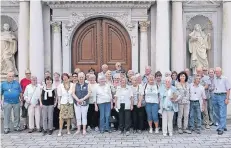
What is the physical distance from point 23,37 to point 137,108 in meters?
4.78

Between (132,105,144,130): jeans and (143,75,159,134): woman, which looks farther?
(132,105,144,130): jeans

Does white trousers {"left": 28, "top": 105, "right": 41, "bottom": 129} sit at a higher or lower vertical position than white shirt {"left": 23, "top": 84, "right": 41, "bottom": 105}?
lower

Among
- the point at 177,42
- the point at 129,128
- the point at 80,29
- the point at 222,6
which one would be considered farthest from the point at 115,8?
the point at 129,128

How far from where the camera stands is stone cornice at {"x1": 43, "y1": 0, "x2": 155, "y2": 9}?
39.3 ft

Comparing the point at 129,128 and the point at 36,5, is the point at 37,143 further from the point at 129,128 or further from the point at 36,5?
the point at 36,5

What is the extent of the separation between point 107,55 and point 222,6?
4.20 m

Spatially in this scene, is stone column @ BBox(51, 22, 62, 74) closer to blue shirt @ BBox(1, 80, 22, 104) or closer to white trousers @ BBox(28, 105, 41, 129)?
blue shirt @ BBox(1, 80, 22, 104)

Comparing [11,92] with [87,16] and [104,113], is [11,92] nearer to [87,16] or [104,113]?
[104,113]

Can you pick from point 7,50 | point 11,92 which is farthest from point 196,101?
point 7,50

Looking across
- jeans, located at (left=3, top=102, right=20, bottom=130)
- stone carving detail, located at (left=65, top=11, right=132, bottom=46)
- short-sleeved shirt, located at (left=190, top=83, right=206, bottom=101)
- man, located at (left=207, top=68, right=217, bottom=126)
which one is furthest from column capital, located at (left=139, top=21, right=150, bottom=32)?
jeans, located at (left=3, top=102, right=20, bottom=130)

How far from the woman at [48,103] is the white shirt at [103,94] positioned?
117 cm

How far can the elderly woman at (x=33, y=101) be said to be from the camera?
9.80m

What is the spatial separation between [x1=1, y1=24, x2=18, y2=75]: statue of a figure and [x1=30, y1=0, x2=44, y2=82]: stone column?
91 cm

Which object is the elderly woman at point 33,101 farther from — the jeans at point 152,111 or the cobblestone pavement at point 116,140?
the jeans at point 152,111
